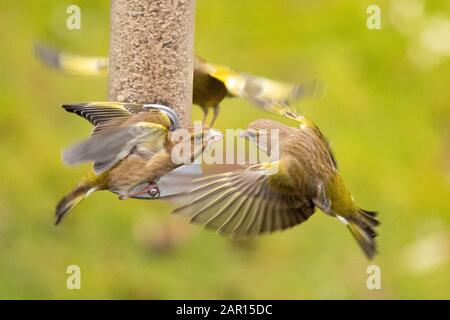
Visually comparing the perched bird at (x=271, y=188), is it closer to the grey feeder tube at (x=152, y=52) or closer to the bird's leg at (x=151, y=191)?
the bird's leg at (x=151, y=191)

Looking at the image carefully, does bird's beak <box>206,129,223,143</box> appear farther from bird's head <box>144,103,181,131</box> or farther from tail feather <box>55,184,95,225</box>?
tail feather <box>55,184,95,225</box>

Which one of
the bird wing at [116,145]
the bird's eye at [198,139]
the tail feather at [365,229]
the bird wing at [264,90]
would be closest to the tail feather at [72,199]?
the bird wing at [116,145]

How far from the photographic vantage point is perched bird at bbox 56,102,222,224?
305cm

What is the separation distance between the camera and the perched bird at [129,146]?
3053 mm

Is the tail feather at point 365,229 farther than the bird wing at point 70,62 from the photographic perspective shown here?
No

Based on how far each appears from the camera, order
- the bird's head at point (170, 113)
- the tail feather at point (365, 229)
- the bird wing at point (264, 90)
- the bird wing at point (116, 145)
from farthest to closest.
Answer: the bird wing at point (264, 90)
the tail feather at point (365, 229)
the bird's head at point (170, 113)
the bird wing at point (116, 145)

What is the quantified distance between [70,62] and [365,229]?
1246 mm

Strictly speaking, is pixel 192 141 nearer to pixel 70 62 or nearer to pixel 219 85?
pixel 219 85

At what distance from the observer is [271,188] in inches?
124

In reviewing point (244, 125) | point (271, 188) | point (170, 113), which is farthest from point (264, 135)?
point (244, 125)

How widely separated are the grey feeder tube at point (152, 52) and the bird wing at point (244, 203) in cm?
41

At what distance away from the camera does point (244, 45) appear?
17.7 feet

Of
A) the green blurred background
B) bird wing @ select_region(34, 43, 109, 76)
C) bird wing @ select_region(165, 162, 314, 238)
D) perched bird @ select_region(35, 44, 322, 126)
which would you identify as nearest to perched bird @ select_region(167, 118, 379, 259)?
bird wing @ select_region(165, 162, 314, 238)
